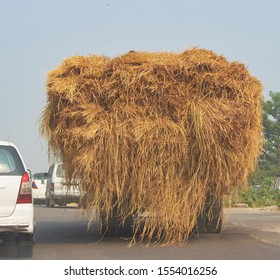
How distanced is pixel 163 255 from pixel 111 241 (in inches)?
79.2

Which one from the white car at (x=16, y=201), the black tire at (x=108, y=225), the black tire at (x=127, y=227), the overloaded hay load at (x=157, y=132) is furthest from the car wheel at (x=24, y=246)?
the black tire at (x=127, y=227)

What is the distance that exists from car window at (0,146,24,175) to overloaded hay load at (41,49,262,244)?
1.35m

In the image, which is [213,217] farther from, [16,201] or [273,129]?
[273,129]

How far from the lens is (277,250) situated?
10.4 m

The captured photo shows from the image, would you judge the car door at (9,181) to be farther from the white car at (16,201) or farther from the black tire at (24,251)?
the black tire at (24,251)

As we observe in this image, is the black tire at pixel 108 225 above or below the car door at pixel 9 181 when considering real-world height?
below

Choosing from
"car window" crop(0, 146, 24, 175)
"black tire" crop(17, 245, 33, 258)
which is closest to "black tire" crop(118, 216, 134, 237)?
"black tire" crop(17, 245, 33, 258)

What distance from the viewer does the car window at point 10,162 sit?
9352mm

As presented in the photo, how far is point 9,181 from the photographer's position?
30.1ft

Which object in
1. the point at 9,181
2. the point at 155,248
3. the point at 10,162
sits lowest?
the point at 155,248

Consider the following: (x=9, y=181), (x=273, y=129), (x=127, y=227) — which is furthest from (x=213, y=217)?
(x=273, y=129)

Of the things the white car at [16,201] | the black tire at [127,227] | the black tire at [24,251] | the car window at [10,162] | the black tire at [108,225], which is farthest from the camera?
the black tire at [108,225]

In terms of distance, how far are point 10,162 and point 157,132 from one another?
2.43 metres
